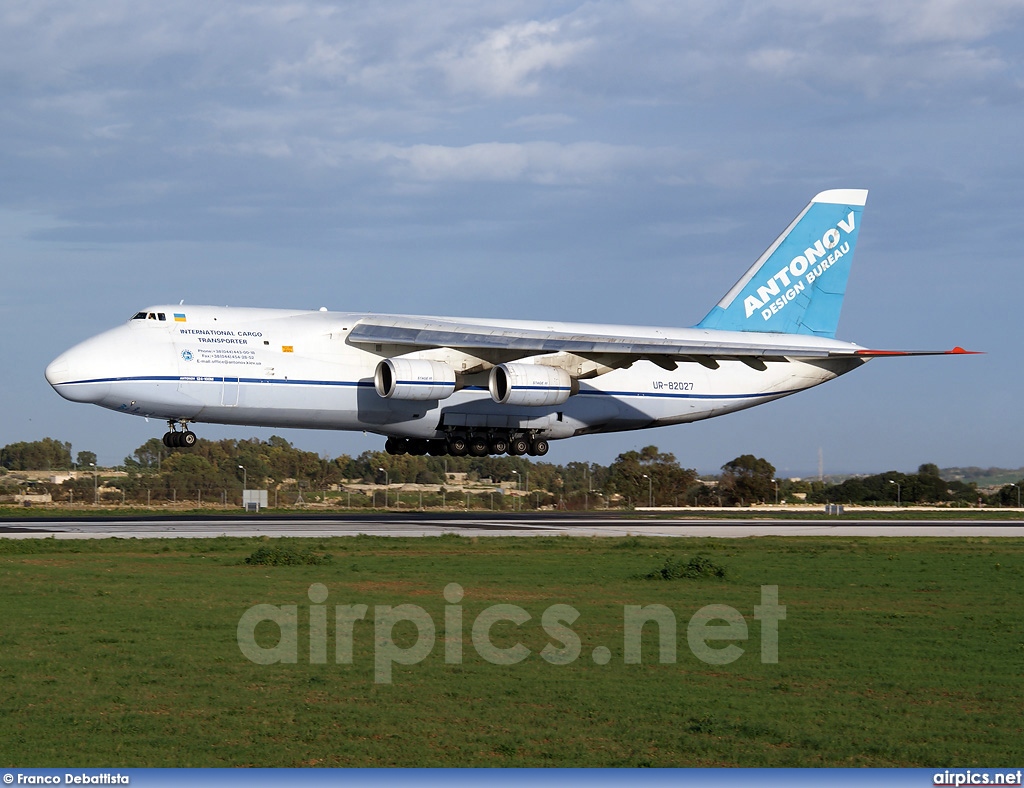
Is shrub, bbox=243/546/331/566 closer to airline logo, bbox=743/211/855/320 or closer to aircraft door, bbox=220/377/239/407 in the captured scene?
aircraft door, bbox=220/377/239/407

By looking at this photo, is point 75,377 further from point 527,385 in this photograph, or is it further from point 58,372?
point 527,385

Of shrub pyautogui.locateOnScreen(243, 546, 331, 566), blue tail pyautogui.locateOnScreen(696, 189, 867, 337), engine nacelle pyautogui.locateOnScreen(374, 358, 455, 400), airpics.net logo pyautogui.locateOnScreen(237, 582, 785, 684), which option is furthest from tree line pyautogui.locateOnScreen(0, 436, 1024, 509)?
airpics.net logo pyautogui.locateOnScreen(237, 582, 785, 684)

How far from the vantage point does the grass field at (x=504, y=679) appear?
8422 millimetres

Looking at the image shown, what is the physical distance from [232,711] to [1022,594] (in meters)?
13.1

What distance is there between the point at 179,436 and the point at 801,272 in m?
24.1

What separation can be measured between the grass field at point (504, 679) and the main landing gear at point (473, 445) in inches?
728

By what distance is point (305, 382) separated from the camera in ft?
115

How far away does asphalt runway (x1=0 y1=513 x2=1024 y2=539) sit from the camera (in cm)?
2873

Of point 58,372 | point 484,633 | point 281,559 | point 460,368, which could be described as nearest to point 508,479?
point 460,368

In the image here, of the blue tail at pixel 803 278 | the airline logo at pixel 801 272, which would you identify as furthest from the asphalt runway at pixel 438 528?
the airline logo at pixel 801 272

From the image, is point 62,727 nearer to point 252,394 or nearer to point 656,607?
point 656,607

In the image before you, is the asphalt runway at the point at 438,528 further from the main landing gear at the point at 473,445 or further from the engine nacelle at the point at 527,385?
the engine nacelle at the point at 527,385

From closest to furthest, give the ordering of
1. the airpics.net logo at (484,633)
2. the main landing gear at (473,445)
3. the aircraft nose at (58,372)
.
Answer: the airpics.net logo at (484,633), the aircraft nose at (58,372), the main landing gear at (473,445)

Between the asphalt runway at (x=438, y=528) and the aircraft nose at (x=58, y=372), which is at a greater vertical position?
the aircraft nose at (x=58, y=372)
